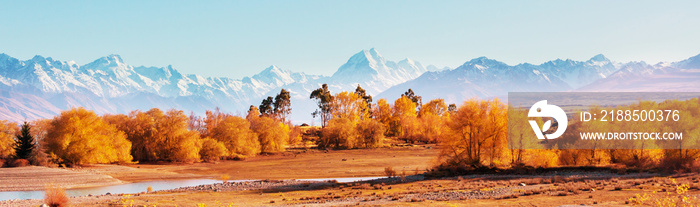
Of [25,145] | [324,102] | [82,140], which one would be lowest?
[25,145]

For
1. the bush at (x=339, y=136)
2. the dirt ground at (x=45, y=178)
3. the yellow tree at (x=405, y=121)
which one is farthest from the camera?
the yellow tree at (x=405, y=121)

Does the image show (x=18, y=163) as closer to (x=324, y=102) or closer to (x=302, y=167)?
(x=302, y=167)

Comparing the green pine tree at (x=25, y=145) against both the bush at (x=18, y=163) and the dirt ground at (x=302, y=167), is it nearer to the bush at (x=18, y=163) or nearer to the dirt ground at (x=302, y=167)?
the bush at (x=18, y=163)

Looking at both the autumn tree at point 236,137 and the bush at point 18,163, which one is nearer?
the bush at point 18,163

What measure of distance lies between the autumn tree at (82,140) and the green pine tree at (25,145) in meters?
1.93

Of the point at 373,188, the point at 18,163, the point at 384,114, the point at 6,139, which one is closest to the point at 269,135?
the point at 6,139

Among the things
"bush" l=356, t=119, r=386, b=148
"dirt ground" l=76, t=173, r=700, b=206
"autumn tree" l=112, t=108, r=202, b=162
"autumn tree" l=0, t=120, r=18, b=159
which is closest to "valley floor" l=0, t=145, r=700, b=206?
"dirt ground" l=76, t=173, r=700, b=206

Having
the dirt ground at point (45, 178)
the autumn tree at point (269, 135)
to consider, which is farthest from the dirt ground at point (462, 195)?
the autumn tree at point (269, 135)

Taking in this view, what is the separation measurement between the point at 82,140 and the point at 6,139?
26.7 ft

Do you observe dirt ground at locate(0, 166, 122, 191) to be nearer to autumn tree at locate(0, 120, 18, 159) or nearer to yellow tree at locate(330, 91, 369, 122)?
autumn tree at locate(0, 120, 18, 159)

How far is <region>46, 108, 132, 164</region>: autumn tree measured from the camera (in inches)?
2251

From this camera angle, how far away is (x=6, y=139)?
185 ft

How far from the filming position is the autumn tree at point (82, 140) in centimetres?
5719

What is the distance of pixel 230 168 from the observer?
61906 millimetres
